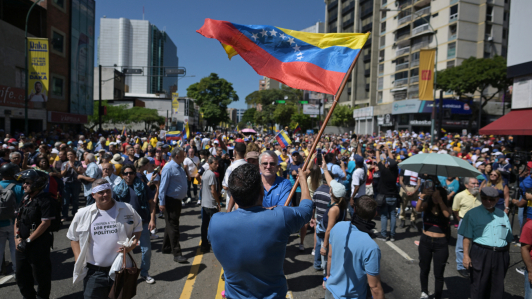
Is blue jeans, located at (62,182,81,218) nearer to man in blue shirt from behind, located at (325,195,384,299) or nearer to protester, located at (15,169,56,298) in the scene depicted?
protester, located at (15,169,56,298)

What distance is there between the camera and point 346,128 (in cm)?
5931

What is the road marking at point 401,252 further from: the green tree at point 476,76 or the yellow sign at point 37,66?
the green tree at point 476,76

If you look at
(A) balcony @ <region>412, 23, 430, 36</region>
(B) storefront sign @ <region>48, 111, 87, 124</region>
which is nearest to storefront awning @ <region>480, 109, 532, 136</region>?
(A) balcony @ <region>412, 23, 430, 36</region>

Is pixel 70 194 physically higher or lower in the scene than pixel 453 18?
lower

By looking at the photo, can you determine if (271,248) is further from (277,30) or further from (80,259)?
(277,30)

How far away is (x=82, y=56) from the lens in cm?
2792

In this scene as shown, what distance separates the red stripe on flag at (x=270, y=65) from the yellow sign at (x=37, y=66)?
15622 mm

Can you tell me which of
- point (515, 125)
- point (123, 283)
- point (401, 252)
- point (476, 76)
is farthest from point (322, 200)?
point (476, 76)

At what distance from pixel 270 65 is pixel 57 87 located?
2690 cm

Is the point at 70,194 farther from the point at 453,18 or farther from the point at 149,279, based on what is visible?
the point at 453,18

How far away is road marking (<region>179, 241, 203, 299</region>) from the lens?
4.48 metres

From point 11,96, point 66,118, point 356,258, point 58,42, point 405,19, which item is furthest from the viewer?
point 405,19

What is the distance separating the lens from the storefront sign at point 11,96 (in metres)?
18.4

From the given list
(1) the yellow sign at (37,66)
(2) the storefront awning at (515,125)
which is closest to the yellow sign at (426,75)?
(2) the storefront awning at (515,125)
